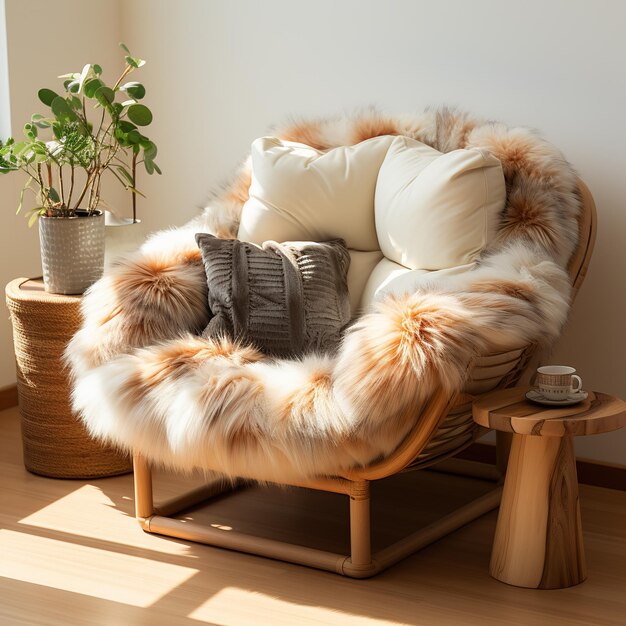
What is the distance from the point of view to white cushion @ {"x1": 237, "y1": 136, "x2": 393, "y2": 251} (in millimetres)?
2500

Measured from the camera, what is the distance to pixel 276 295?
90.5 inches

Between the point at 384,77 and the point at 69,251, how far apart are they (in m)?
0.99

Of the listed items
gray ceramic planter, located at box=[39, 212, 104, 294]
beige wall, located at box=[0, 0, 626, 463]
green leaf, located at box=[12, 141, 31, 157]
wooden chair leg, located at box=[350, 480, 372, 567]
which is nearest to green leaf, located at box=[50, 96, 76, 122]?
green leaf, located at box=[12, 141, 31, 157]

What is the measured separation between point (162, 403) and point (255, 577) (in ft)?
1.35

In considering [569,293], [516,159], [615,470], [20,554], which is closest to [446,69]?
[516,159]

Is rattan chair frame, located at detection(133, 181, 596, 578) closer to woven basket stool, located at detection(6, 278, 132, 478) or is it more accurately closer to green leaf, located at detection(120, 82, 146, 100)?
woven basket stool, located at detection(6, 278, 132, 478)

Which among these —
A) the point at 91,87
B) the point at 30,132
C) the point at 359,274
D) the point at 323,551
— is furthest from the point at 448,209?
the point at 30,132

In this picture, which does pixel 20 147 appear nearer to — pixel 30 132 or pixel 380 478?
pixel 30 132

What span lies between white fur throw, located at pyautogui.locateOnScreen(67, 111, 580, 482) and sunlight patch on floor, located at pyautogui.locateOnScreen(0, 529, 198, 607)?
0.24m

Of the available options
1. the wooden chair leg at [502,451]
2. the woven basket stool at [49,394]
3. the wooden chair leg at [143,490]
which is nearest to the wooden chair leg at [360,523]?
the wooden chair leg at [143,490]

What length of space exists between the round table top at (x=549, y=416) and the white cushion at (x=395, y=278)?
0.30m

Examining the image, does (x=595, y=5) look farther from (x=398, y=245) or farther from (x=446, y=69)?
(x=398, y=245)

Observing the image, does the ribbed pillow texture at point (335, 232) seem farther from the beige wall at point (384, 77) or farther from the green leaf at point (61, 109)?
the green leaf at point (61, 109)

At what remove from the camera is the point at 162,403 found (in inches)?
79.6
